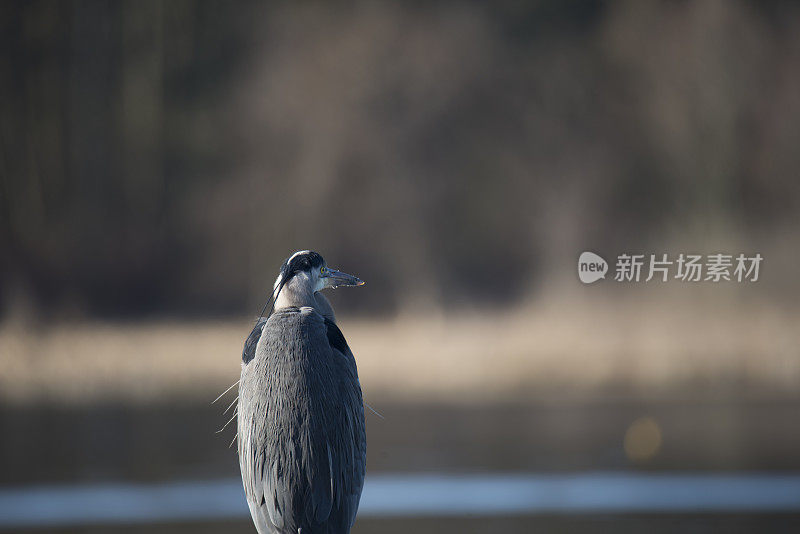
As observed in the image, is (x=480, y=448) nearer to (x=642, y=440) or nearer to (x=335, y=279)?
(x=642, y=440)

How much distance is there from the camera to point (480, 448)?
27.7 ft

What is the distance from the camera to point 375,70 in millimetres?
17891

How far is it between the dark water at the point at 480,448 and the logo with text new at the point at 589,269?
2384mm

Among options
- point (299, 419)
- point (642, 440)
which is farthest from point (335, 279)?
point (642, 440)

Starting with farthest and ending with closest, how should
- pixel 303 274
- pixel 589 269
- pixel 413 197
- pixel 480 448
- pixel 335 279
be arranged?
pixel 413 197
pixel 589 269
pixel 480 448
pixel 335 279
pixel 303 274

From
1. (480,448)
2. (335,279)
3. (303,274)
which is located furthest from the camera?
(480,448)

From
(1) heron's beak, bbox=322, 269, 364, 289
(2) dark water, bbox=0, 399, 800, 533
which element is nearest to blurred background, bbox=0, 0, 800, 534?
(2) dark water, bbox=0, 399, 800, 533

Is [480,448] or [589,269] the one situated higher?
[589,269]

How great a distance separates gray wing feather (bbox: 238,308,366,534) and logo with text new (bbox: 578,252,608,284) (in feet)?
33.3

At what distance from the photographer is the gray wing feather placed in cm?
306

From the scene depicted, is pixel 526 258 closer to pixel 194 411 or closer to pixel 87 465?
pixel 194 411

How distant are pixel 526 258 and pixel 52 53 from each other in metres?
10.1

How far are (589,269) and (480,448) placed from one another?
610 cm

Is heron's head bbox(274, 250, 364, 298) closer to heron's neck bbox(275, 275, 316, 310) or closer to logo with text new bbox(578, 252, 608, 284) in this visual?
heron's neck bbox(275, 275, 316, 310)
